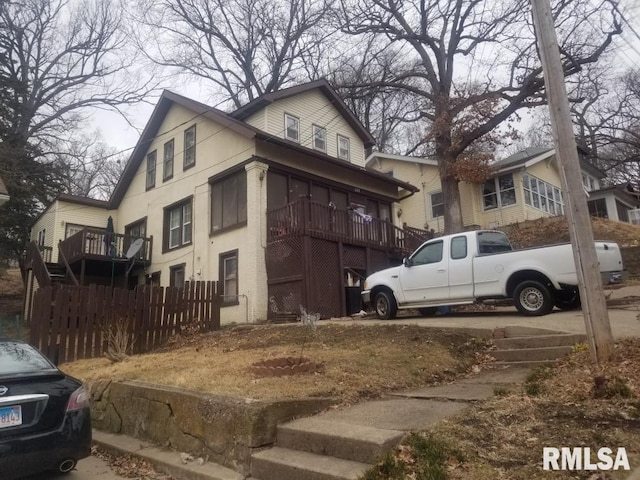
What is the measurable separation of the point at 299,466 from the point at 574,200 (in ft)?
13.6

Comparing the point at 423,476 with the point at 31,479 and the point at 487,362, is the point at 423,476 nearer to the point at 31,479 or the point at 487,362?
the point at 31,479

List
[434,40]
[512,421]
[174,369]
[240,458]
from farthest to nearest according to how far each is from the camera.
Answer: [434,40], [174,369], [240,458], [512,421]

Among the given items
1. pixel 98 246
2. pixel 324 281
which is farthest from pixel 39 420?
pixel 98 246

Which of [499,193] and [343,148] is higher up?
[343,148]

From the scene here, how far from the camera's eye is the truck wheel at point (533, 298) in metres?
9.43

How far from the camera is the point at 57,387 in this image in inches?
178

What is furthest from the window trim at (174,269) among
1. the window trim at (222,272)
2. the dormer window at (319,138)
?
the dormer window at (319,138)

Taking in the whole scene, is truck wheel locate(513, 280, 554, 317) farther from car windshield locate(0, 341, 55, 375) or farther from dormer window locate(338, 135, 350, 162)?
dormer window locate(338, 135, 350, 162)

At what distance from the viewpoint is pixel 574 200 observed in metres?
5.45

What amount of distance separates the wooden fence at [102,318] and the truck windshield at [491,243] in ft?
23.7

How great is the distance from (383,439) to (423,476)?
1.80 feet

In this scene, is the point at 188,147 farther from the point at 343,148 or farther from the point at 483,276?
the point at 483,276

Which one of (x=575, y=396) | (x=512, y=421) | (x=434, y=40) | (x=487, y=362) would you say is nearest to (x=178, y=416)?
(x=512, y=421)

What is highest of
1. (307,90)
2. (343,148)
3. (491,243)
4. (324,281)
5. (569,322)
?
(307,90)
